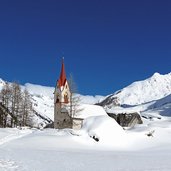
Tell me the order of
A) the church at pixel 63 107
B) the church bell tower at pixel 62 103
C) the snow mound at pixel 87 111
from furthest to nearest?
the church bell tower at pixel 62 103
the snow mound at pixel 87 111
the church at pixel 63 107

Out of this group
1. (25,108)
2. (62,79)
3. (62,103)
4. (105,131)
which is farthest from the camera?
(62,79)

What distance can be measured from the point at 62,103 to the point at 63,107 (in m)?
3.22

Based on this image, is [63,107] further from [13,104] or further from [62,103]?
[13,104]

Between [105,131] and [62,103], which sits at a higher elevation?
[62,103]

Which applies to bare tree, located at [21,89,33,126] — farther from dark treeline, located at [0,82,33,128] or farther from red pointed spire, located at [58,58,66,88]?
red pointed spire, located at [58,58,66,88]

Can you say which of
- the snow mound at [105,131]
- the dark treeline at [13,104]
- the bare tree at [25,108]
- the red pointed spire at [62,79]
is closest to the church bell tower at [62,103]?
the red pointed spire at [62,79]

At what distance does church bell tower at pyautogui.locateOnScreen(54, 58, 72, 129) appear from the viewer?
75.1 m

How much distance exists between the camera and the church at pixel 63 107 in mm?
71750

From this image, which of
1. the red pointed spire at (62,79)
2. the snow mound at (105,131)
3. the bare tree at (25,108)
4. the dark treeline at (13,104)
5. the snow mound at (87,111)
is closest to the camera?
the snow mound at (105,131)

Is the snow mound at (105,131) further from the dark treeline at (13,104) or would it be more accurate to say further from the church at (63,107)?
the dark treeline at (13,104)

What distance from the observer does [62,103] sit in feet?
263

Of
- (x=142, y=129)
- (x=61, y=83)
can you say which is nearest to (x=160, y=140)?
(x=142, y=129)

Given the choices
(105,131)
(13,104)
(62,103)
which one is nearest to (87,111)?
(62,103)

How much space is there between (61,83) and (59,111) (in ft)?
23.0
